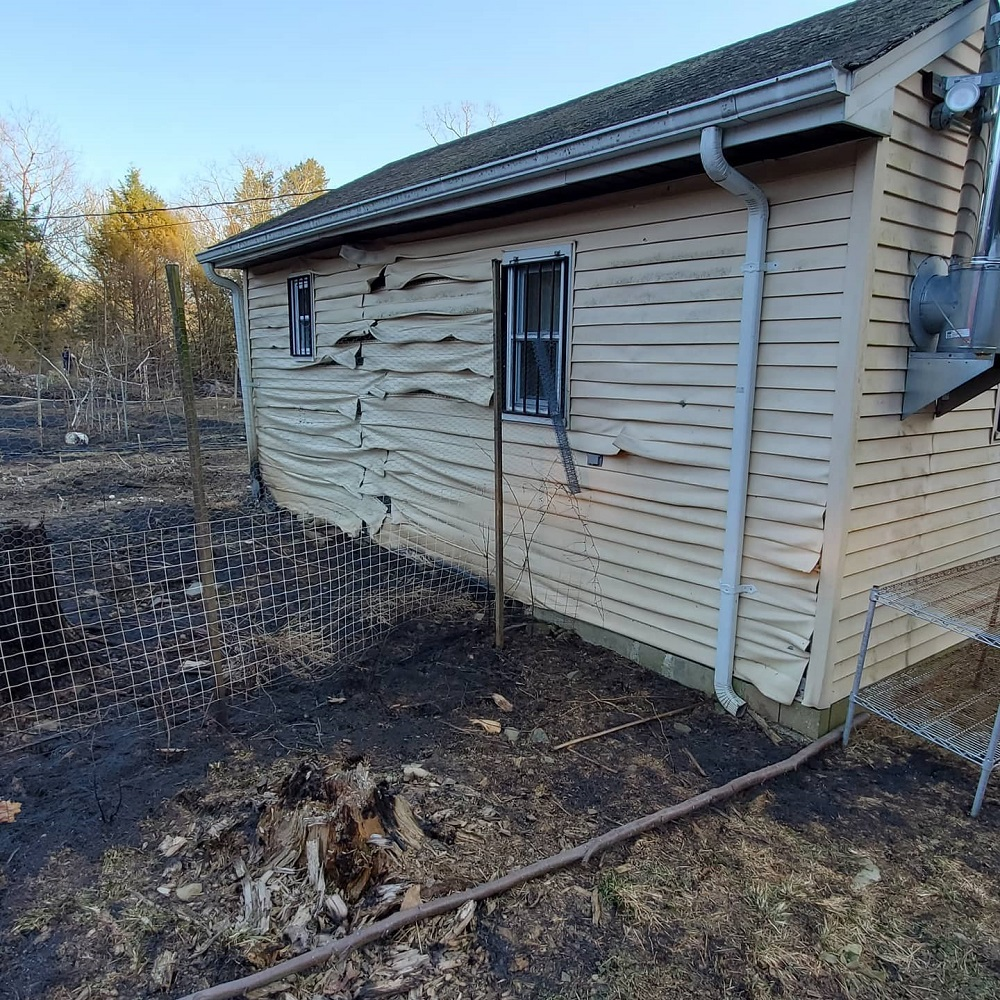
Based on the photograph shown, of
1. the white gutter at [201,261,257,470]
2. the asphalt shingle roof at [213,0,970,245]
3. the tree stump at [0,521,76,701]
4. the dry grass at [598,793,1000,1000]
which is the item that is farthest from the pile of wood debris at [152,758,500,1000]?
the white gutter at [201,261,257,470]

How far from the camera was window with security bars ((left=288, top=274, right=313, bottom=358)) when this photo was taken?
7425 mm

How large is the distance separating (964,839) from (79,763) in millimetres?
3970

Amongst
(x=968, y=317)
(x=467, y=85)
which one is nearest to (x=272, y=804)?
(x=968, y=317)

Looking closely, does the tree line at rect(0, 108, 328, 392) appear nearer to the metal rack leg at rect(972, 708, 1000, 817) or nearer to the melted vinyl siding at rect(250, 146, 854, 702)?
the melted vinyl siding at rect(250, 146, 854, 702)

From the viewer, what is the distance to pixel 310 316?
7.33 metres

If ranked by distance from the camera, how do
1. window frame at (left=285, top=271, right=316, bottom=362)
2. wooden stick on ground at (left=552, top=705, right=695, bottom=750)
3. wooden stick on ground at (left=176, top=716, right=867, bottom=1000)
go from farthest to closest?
1. window frame at (left=285, top=271, right=316, bottom=362)
2. wooden stick on ground at (left=552, top=705, right=695, bottom=750)
3. wooden stick on ground at (left=176, top=716, right=867, bottom=1000)

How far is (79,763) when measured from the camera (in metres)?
3.19

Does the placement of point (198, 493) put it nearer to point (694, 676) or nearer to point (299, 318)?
point (694, 676)

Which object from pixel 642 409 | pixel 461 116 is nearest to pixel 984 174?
pixel 642 409

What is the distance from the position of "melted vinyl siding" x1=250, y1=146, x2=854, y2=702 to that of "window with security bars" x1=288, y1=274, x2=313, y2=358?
100 cm

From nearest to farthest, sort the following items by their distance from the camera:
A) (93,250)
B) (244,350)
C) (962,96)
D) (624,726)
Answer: (962,96), (624,726), (244,350), (93,250)

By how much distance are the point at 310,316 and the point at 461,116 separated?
836 inches

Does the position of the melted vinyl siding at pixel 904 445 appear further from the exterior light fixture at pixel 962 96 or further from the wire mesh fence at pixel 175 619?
the wire mesh fence at pixel 175 619

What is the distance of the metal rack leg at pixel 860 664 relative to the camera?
332cm
